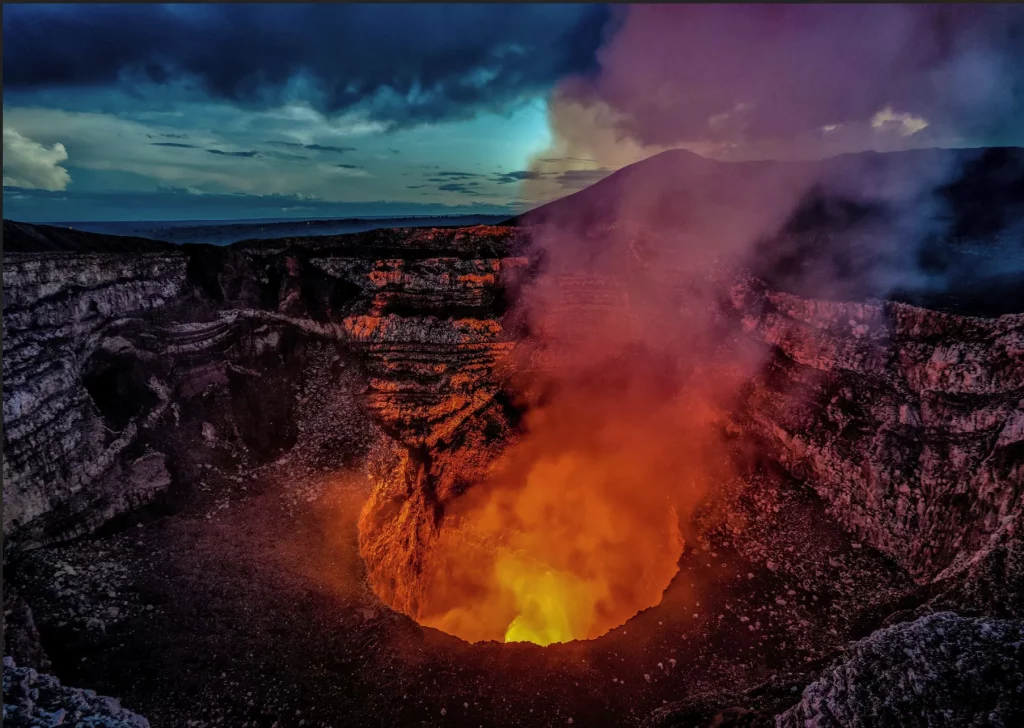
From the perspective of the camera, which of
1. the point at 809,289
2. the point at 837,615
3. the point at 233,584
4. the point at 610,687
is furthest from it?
the point at 809,289

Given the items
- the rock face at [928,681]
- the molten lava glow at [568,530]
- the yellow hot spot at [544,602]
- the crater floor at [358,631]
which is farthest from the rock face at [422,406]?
the yellow hot spot at [544,602]

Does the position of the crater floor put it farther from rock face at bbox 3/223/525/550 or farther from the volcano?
rock face at bbox 3/223/525/550

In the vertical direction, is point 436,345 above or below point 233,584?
above

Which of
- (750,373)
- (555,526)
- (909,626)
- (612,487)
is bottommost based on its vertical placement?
(555,526)

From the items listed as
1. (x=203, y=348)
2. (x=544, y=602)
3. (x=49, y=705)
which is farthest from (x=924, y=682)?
(x=203, y=348)

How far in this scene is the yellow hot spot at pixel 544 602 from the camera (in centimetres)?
2031

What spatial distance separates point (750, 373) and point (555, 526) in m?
10.2

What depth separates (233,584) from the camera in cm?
1392

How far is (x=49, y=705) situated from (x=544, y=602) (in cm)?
1599

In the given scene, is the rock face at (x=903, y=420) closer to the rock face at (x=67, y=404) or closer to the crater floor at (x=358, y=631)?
the crater floor at (x=358, y=631)

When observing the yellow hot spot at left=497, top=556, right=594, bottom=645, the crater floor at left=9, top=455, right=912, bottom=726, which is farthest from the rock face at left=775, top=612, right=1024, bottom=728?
the yellow hot spot at left=497, top=556, right=594, bottom=645

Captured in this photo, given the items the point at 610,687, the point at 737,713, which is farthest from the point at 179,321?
the point at 737,713

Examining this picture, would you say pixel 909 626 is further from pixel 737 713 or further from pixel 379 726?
pixel 379 726

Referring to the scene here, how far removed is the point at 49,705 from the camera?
9125mm
